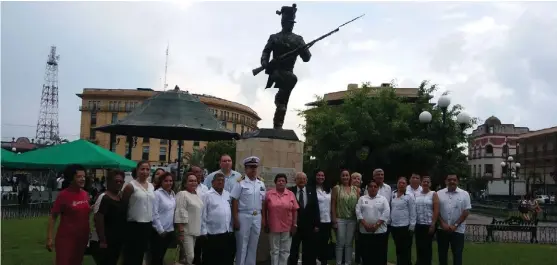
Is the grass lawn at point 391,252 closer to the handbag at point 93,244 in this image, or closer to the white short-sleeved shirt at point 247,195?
the handbag at point 93,244

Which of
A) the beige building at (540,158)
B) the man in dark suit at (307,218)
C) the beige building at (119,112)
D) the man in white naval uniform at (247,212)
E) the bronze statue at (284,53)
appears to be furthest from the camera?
the beige building at (119,112)

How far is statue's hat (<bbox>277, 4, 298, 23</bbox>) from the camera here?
454 inches

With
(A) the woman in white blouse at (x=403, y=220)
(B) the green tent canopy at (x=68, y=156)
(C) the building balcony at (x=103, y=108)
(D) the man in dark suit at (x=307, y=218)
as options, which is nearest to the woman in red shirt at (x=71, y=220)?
(D) the man in dark suit at (x=307, y=218)

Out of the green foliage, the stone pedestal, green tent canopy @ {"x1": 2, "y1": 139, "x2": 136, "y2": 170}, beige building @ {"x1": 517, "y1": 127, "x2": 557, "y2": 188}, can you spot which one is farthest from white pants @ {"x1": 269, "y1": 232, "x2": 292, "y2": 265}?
beige building @ {"x1": 517, "y1": 127, "x2": 557, "y2": 188}

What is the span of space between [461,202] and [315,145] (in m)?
27.8

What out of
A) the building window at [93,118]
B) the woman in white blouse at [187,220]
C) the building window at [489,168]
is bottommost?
the woman in white blouse at [187,220]

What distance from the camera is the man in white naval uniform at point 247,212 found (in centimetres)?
841

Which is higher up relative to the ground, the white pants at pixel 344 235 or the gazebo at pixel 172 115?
the gazebo at pixel 172 115

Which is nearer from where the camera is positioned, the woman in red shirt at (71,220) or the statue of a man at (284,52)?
the woman in red shirt at (71,220)

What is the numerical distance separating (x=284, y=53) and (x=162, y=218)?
5.07m

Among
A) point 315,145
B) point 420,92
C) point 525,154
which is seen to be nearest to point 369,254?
point 420,92

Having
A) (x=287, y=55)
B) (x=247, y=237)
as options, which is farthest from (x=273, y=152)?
(x=247, y=237)

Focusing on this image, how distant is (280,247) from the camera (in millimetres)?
8648

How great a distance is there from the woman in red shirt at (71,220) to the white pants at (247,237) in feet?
7.57
